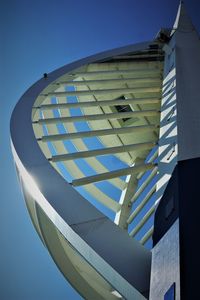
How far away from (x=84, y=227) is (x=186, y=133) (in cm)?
192

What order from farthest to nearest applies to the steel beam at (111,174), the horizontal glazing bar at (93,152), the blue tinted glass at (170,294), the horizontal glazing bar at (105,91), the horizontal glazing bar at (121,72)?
the horizontal glazing bar at (121,72), the horizontal glazing bar at (105,91), the horizontal glazing bar at (93,152), the steel beam at (111,174), the blue tinted glass at (170,294)

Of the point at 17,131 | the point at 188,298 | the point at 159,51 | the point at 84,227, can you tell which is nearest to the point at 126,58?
the point at 159,51

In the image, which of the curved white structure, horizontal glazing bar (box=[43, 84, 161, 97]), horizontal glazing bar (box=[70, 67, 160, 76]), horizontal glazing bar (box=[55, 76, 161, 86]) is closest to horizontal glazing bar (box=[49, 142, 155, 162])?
the curved white structure

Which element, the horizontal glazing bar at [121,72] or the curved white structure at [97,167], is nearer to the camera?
the curved white structure at [97,167]

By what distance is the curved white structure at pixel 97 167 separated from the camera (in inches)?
124

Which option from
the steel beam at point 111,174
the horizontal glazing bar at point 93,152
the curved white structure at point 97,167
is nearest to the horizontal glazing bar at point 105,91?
the curved white structure at point 97,167

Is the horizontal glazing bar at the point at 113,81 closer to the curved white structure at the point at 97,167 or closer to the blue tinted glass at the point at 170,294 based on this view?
the curved white structure at the point at 97,167

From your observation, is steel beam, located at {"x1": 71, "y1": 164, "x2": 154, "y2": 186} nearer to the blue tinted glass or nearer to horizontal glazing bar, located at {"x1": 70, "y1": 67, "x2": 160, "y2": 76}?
the blue tinted glass

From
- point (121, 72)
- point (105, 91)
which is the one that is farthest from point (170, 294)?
point (121, 72)

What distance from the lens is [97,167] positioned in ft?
34.4

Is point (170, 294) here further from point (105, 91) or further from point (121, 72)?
point (121, 72)

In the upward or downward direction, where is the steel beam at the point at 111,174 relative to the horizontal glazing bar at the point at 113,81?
downward

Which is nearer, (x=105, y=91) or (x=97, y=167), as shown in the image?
(x=105, y=91)

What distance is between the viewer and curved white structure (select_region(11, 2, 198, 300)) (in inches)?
124
